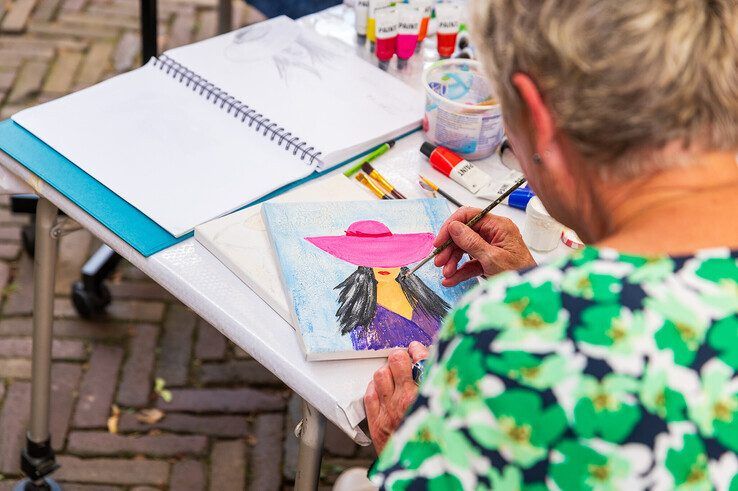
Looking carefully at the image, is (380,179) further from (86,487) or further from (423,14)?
(86,487)

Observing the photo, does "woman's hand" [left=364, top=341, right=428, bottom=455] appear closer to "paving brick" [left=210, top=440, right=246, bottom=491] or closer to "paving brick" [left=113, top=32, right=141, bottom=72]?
"paving brick" [left=210, top=440, right=246, bottom=491]

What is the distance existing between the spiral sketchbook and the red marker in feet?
0.32

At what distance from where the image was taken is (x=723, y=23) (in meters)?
0.83

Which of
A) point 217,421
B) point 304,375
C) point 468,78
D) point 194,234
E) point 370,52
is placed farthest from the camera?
point 217,421

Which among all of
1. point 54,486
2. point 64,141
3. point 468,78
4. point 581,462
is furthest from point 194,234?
point 54,486

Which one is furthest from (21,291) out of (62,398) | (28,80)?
(28,80)

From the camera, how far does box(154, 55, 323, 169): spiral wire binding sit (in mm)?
1501

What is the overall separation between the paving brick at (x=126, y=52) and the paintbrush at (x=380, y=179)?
2035 millimetres

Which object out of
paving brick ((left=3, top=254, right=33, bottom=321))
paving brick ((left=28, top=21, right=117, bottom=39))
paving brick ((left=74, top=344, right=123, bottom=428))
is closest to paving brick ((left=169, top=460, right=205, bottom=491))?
paving brick ((left=74, top=344, right=123, bottom=428))

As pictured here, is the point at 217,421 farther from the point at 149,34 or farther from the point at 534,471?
the point at 534,471

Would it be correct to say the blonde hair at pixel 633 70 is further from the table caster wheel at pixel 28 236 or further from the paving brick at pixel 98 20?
the paving brick at pixel 98 20

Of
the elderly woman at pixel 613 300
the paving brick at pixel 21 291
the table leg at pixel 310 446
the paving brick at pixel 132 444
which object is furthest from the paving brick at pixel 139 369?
the elderly woman at pixel 613 300

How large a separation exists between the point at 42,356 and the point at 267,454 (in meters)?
0.63

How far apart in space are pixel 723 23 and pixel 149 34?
1.76 metres
